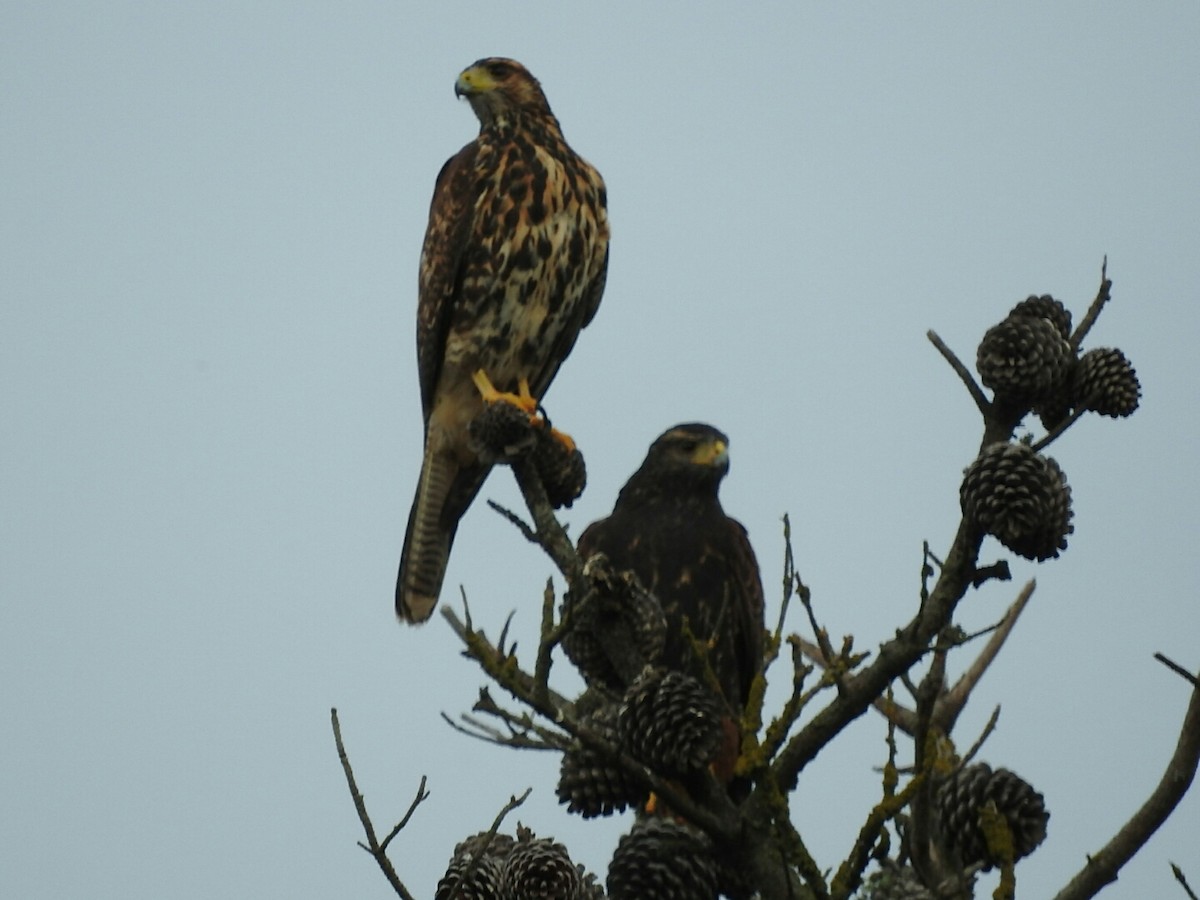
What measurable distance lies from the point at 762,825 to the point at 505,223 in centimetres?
342

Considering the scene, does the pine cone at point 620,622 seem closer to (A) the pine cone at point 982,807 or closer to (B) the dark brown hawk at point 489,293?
(A) the pine cone at point 982,807

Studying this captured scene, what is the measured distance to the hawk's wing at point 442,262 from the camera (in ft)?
20.0

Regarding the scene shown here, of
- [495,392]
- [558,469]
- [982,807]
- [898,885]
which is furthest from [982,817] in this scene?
[495,392]

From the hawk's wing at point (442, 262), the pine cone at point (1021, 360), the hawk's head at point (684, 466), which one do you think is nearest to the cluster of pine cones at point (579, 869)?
the pine cone at point (1021, 360)

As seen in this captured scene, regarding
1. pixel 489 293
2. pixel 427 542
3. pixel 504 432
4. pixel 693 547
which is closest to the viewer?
pixel 504 432

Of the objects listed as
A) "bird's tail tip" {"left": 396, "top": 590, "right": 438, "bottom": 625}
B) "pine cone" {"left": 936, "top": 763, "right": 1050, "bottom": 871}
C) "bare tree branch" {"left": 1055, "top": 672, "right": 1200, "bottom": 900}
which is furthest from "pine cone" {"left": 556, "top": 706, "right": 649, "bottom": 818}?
"bird's tail tip" {"left": 396, "top": 590, "right": 438, "bottom": 625}

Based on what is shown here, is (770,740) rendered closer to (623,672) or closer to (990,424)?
(623,672)

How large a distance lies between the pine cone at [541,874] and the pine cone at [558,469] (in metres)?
1.45

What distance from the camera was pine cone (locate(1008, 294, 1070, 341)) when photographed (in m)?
3.54

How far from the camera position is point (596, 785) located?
10.2 ft

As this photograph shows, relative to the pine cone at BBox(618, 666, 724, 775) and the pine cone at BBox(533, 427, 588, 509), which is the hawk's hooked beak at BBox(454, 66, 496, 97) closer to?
the pine cone at BBox(533, 427, 588, 509)

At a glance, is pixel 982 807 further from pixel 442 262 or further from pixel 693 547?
pixel 442 262

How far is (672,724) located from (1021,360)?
3.82ft

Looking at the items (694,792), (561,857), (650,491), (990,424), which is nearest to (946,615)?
(990,424)
